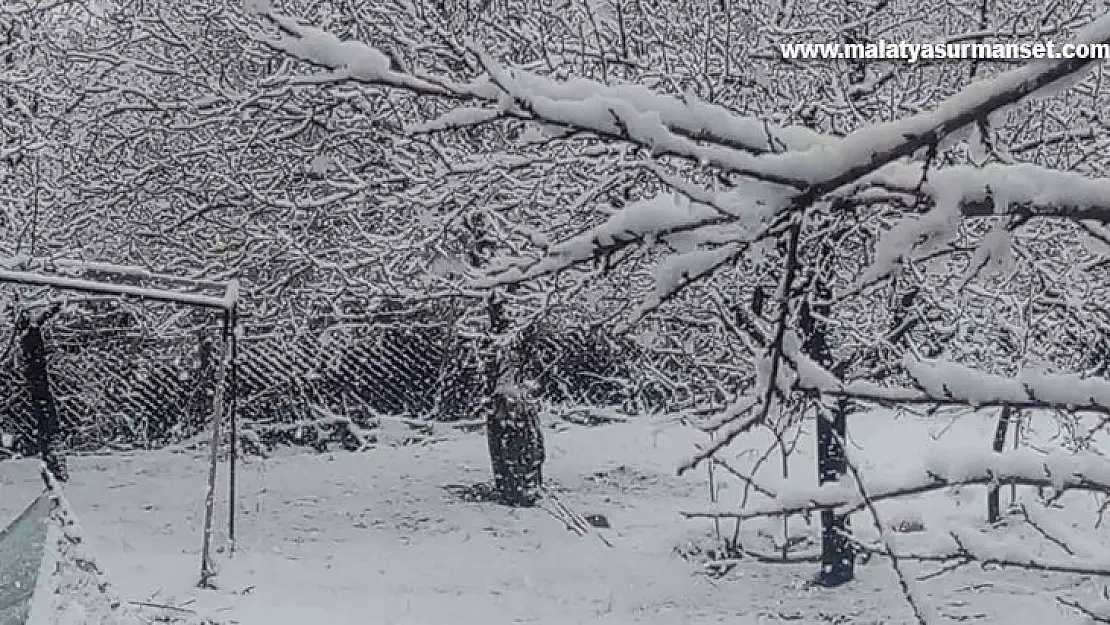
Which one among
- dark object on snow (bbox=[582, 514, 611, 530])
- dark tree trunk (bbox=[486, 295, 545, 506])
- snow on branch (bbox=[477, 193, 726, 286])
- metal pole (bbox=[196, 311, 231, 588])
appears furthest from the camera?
dark tree trunk (bbox=[486, 295, 545, 506])

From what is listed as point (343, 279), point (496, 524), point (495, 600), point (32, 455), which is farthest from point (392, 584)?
point (32, 455)

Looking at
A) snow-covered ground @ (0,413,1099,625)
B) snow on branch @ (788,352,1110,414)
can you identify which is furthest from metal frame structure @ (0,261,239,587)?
snow on branch @ (788,352,1110,414)

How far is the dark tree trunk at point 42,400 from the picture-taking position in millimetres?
8719

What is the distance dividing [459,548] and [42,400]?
11.3ft

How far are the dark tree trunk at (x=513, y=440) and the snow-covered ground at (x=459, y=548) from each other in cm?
26

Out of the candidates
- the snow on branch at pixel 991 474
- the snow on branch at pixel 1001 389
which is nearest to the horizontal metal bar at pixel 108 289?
the snow on branch at pixel 991 474

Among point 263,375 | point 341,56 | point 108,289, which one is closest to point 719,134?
point 341,56

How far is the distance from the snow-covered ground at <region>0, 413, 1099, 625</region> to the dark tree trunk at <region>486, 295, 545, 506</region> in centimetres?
26

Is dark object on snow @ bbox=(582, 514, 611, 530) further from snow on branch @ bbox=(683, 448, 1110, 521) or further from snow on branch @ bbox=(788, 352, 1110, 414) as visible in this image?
snow on branch @ bbox=(788, 352, 1110, 414)

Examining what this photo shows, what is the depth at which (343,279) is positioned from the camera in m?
8.45

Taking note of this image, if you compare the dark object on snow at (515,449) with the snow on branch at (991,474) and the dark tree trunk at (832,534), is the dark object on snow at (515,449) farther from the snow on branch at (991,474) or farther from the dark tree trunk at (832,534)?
the snow on branch at (991,474)

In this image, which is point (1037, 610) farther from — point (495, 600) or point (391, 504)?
point (391, 504)

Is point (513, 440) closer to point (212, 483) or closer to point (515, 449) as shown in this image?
point (515, 449)

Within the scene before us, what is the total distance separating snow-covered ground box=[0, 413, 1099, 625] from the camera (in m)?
6.83
